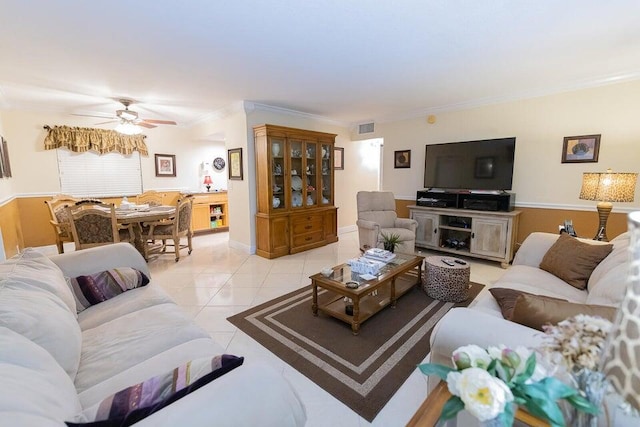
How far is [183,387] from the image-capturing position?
0.90 meters

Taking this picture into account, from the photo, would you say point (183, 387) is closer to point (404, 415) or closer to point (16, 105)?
point (404, 415)

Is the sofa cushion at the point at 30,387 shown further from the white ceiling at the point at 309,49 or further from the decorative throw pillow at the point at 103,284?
the white ceiling at the point at 309,49

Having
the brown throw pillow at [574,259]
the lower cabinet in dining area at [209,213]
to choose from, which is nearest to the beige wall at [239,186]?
the lower cabinet in dining area at [209,213]

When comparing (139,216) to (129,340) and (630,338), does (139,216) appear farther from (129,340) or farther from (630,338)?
(630,338)

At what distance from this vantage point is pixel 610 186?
2.78 m

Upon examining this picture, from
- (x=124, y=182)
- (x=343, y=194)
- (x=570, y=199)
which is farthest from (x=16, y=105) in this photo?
(x=570, y=199)

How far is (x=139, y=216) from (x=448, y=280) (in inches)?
159

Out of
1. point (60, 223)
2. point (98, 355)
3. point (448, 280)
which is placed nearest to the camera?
point (98, 355)

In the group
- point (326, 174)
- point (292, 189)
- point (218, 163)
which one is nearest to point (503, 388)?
point (292, 189)

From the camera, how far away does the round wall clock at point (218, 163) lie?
6688 mm

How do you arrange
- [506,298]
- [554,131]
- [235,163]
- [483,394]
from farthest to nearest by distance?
[235,163] < [554,131] < [506,298] < [483,394]

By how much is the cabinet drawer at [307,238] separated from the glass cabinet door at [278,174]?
0.58 m

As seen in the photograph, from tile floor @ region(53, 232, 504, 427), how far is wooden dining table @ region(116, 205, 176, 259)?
46 cm

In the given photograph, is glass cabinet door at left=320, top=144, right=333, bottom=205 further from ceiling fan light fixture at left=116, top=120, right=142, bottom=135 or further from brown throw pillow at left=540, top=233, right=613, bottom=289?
brown throw pillow at left=540, top=233, right=613, bottom=289
